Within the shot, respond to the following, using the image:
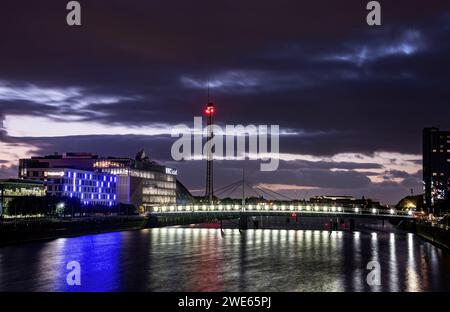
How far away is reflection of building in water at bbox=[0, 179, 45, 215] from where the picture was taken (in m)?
130

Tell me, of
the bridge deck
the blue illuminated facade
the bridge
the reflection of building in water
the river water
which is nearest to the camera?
the river water

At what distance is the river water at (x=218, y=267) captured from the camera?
48062 millimetres

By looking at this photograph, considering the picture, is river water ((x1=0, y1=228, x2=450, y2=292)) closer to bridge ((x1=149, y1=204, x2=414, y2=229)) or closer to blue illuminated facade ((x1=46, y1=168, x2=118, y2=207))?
bridge ((x1=149, y1=204, x2=414, y2=229))

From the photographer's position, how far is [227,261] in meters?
66.2

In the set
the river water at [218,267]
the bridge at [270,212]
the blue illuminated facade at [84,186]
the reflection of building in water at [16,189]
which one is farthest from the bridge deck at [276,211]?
the river water at [218,267]

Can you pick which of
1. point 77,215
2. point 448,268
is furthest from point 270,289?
point 77,215

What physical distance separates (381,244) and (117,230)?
5641 cm

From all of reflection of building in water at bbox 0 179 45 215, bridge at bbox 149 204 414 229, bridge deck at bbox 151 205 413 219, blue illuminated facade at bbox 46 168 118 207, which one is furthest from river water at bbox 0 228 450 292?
blue illuminated facade at bbox 46 168 118 207

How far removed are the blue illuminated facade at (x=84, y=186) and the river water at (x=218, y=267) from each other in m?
71.5

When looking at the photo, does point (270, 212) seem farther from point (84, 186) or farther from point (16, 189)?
point (84, 186)

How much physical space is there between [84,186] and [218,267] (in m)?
115

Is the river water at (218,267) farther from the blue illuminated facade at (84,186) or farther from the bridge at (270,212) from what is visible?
the blue illuminated facade at (84,186)

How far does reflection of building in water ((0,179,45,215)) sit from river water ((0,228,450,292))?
4859cm
